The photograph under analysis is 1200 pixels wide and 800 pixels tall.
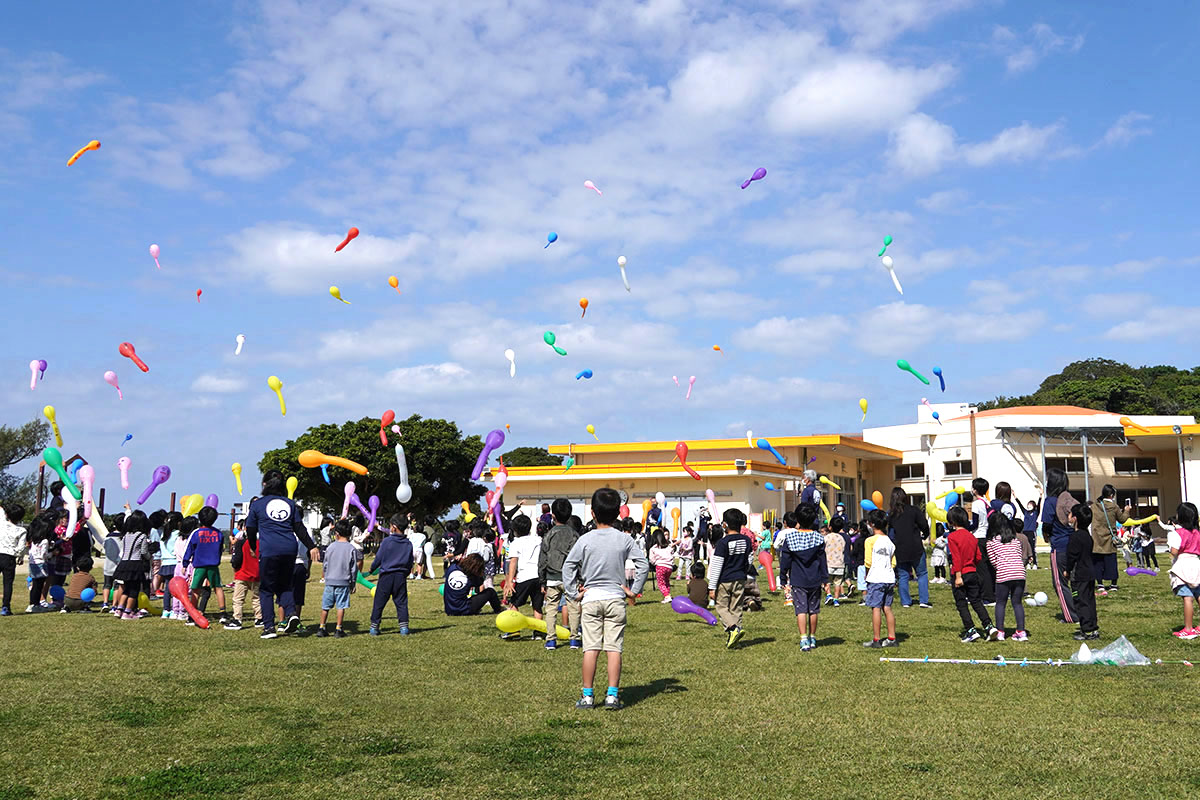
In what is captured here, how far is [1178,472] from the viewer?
4034 cm

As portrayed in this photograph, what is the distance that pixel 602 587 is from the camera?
22.4ft

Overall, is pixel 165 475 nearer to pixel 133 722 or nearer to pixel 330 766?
pixel 133 722

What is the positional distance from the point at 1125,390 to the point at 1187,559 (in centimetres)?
5793

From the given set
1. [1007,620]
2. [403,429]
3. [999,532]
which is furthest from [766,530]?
[403,429]

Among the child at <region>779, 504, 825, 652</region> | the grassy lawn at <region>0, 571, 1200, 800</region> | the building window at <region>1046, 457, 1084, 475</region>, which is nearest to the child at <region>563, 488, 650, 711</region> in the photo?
the grassy lawn at <region>0, 571, 1200, 800</region>

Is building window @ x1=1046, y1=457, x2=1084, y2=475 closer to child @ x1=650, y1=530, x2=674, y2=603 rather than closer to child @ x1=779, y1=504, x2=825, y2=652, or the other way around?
child @ x1=650, y1=530, x2=674, y2=603

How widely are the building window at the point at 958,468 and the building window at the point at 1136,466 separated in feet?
19.8

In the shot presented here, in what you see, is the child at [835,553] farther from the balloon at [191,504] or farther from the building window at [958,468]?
the building window at [958,468]

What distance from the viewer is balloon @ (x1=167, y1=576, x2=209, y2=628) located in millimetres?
11695

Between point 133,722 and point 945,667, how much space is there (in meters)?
6.52

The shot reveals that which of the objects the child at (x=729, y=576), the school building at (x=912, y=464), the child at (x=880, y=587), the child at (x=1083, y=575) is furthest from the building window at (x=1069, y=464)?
the child at (x=729, y=576)

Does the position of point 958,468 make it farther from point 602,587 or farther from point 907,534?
point 602,587

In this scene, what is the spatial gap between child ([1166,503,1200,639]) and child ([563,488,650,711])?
609cm

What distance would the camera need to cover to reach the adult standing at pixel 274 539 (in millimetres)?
10453
